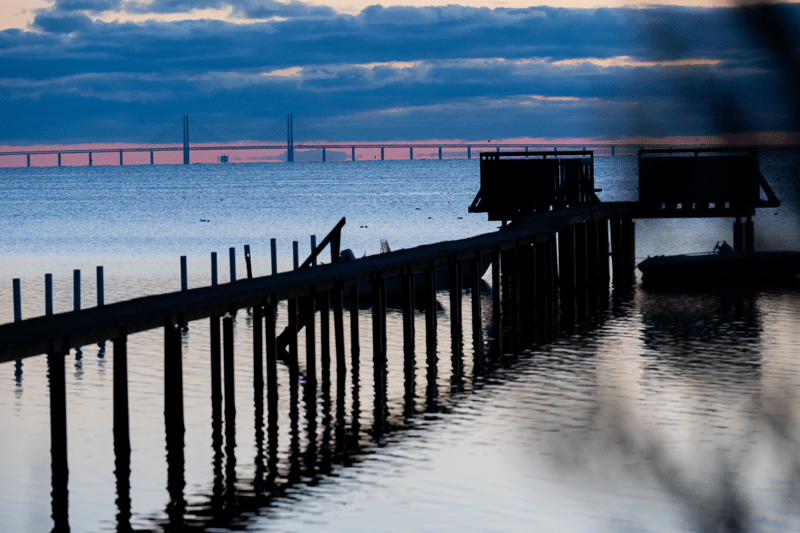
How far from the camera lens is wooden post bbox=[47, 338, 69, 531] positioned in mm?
12766

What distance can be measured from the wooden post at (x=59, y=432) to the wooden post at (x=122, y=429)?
2.35ft

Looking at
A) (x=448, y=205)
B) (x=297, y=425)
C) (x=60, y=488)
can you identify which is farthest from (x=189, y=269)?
(x=448, y=205)

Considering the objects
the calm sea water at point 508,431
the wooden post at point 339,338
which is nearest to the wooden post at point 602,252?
the calm sea water at point 508,431

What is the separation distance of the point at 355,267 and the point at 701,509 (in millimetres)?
21324

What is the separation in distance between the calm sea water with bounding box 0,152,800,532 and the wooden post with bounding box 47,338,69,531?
0.21 metres

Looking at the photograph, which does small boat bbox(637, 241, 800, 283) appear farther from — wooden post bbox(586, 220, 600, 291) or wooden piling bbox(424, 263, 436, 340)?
wooden piling bbox(424, 263, 436, 340)

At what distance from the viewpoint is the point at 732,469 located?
70.0 inches

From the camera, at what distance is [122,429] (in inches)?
589

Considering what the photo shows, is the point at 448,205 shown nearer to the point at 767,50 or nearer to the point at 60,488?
the point at 60,488

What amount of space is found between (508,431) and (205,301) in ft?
17.9

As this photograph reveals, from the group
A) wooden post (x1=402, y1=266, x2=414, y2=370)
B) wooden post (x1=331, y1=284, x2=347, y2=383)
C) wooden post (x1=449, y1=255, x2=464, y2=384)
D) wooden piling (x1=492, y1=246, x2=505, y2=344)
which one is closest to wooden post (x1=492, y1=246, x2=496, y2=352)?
wooden piling (x1=492, y1=246, x2=505, y2=344)

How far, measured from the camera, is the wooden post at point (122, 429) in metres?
13.7

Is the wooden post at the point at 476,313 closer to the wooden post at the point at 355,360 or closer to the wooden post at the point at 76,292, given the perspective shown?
the wooden post at the point at 355,360

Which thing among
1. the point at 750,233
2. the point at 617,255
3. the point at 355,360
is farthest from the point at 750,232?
the point at 617,255
